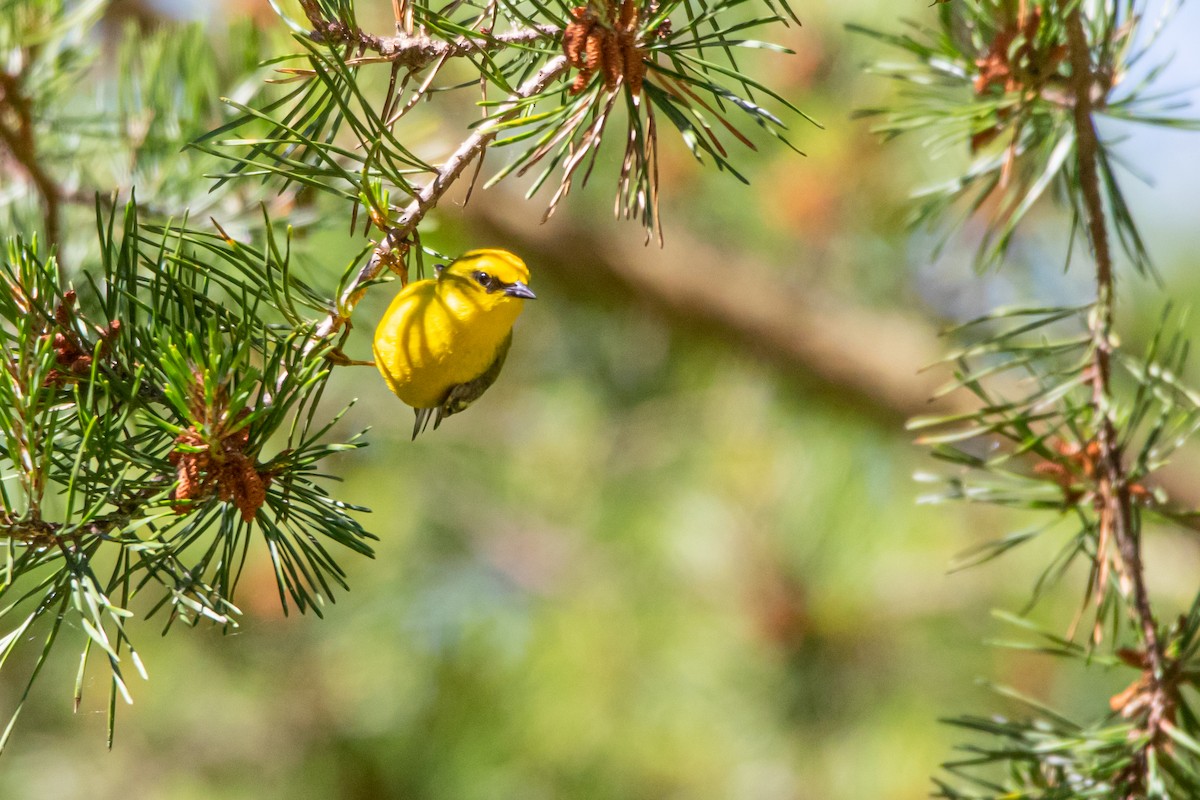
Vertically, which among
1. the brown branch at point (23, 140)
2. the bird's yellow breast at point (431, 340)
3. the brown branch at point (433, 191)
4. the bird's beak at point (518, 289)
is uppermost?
the brown branch at point (23, 140)

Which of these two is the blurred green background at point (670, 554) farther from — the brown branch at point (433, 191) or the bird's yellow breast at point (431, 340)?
the brown branch at point (433, 191)

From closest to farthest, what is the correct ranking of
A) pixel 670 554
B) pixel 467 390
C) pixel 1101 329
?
pixel 1101 329 < pixel 467 390 < pixel 670 554

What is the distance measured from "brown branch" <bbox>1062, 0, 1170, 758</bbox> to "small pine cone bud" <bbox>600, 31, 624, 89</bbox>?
52 cm

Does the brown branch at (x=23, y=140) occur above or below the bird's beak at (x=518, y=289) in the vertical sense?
above

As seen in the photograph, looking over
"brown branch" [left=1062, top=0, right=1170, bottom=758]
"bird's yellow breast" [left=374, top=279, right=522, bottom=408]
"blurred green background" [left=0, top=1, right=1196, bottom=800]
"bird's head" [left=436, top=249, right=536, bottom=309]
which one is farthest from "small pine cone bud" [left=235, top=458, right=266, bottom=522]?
"blurred green background" [left=0, top=1, right=1196, bottom=800]

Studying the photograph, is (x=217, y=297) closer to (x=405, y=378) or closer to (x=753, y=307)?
(x=405, y=378)

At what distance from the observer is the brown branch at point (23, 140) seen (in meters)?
1.28

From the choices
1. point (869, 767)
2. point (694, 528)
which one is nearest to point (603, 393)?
point (694, 528)

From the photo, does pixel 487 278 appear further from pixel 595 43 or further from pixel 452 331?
pixel 595 43

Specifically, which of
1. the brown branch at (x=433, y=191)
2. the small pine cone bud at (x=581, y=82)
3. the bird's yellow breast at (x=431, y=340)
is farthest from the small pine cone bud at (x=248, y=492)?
the small pine cone bud at (x=581, y=82)

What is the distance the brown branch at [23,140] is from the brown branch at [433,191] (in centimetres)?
64

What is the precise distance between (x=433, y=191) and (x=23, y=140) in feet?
2.65

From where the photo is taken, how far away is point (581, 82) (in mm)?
793

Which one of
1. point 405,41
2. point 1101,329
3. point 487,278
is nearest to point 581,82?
point 405,41
